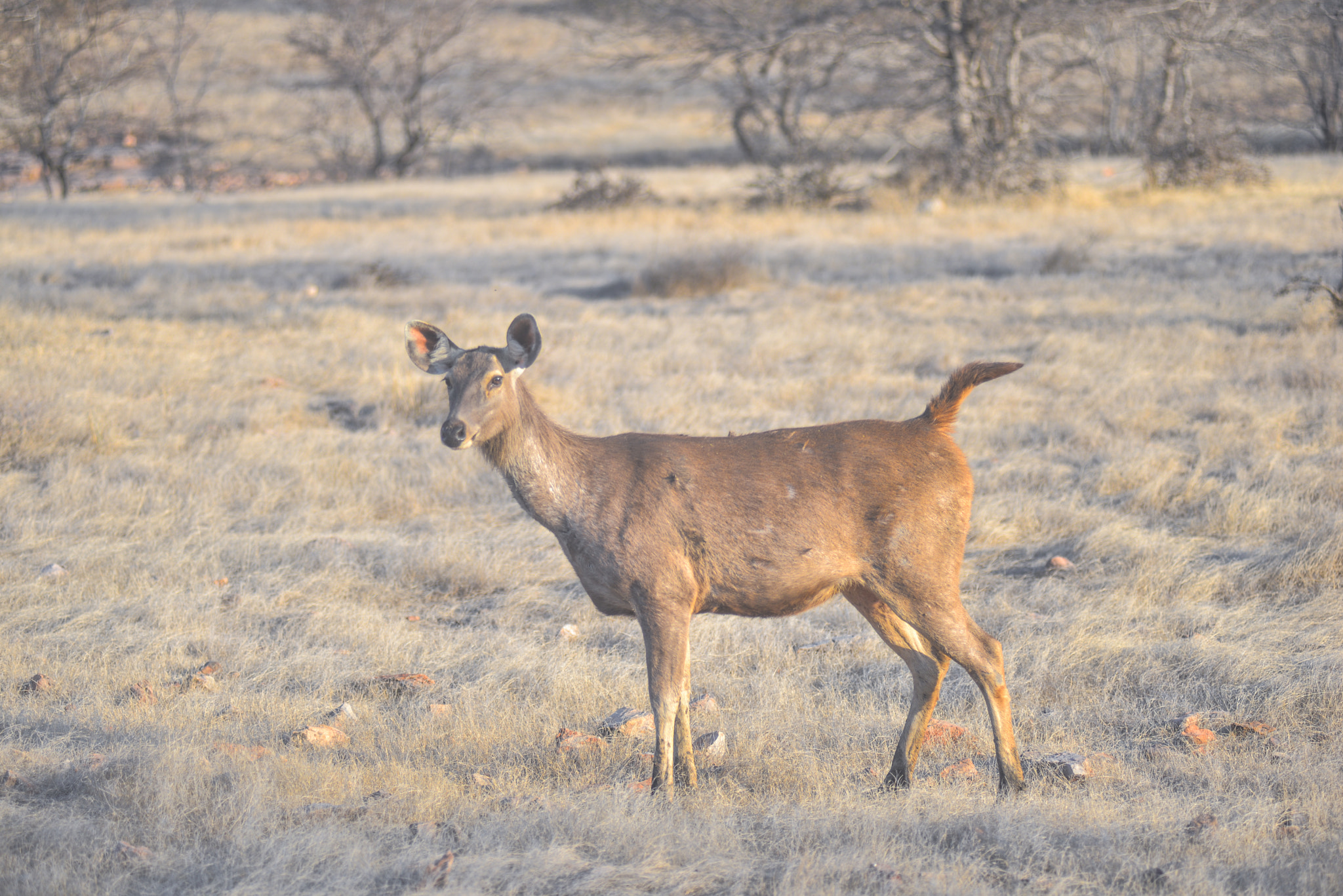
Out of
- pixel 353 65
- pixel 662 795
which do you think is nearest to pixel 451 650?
pixel 662 795

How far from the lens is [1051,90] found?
90.2ft

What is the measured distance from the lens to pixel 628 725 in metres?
5.07

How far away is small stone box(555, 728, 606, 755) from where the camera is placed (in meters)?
4.84

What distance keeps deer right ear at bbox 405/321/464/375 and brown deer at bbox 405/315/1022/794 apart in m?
0.09

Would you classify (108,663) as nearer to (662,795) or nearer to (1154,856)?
(662,795)

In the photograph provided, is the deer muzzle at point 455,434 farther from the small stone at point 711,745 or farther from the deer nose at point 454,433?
the small stone at point 711,745

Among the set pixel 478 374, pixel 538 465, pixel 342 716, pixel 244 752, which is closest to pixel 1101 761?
pixel 538 465

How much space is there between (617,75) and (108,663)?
224ft

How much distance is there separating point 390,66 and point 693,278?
132ft

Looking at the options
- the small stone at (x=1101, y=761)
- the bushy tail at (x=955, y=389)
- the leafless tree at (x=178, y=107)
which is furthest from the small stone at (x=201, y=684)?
the leafless tree at (x=178, y=107)

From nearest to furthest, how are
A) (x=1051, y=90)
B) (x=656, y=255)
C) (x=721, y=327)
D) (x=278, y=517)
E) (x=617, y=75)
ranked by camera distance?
(x=278, y=517), (x=721, y=327), (x=656, y=255), (x=1051, y=90), (x=617, y=75)

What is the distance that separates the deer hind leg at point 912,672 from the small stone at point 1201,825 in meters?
1.04

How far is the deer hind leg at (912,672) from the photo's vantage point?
15.0ft

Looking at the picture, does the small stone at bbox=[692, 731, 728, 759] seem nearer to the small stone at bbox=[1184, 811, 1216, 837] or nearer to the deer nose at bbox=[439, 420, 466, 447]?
the deer nose at bbox=[439, 420, 466, 447]
